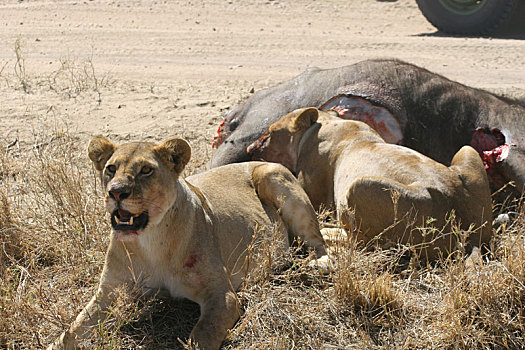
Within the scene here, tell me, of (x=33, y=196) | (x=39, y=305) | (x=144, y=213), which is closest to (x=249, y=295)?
(x=144, y=213)

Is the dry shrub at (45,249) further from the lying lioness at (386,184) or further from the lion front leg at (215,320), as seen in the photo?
the lying lioness at (386,184)

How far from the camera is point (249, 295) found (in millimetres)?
4164

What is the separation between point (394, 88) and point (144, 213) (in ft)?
11.4

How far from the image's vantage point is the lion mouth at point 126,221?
3557 mm

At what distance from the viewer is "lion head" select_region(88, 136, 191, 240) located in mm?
3488

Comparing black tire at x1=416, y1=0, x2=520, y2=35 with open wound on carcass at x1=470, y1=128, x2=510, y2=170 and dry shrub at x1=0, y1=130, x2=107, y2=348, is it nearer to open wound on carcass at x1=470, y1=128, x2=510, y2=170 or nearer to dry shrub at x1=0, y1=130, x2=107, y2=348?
open wound on carcass at x1=470, y1=128, x2=510, y2=170

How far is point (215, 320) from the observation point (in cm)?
368

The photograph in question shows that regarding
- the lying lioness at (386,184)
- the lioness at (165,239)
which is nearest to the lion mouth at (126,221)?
the lioness at (165,239)

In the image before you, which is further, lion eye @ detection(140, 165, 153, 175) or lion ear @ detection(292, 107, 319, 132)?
lion ear @ detection(292, 107, 319, 132)

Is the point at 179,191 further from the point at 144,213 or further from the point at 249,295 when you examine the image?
the point at 249,295

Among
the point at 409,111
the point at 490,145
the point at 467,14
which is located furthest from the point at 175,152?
the point at 467,14

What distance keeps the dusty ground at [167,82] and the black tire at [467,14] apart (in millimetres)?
391

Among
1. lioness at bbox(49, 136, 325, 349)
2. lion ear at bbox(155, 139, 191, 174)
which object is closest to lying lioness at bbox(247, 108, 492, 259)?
lioness at bbox(49, 136, 325, 349)

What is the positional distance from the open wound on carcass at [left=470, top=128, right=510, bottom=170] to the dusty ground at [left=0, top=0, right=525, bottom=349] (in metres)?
1.41
